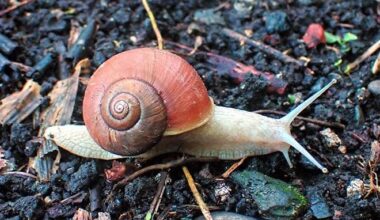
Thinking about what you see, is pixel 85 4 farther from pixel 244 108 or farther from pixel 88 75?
pixel 244 108

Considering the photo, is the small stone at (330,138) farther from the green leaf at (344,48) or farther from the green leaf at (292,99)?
the green leaf at (344,48)

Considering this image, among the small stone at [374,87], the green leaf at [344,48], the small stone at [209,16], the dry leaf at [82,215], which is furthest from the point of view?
the small stone at [209,16]

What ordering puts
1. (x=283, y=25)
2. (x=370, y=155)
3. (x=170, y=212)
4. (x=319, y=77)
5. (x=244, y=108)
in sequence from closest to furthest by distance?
(x=170, y=212) < (x=370, y=155) < (x=244, y=108) < (x=319, y=77) < (x=283, y=25)

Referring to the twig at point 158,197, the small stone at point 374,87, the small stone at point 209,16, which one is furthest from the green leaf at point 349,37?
the twig at point 158,197

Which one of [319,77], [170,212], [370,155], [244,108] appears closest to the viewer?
[170,212]

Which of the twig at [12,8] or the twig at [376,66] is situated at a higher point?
the twig at [12,8]

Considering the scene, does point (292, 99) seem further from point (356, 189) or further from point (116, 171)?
point (116, 171)

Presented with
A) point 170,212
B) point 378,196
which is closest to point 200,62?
point 170,212
